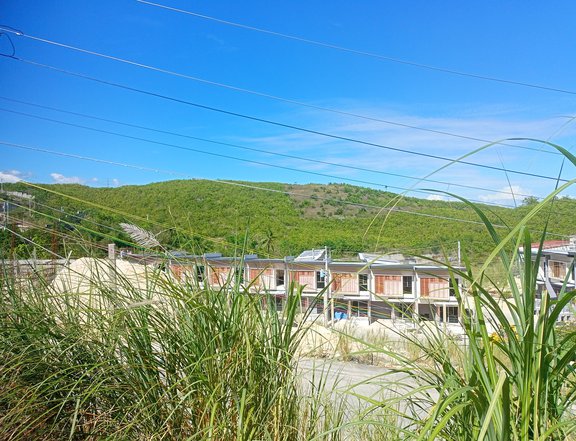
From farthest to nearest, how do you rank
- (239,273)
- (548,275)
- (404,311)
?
1. (548,275)
2. (239,273)
3. (404,311)

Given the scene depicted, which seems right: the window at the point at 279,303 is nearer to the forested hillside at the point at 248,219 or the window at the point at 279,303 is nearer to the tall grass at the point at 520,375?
the forested hillside at the point at 248,219

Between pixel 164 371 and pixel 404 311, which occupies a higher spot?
pixel 404 311

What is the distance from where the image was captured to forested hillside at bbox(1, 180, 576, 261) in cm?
165

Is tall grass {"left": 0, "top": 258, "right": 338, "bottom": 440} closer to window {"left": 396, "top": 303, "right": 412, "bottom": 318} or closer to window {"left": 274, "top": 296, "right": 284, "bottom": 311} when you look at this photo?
window {"left": 274, "top": 296, "right": 284, "bottom": 311}

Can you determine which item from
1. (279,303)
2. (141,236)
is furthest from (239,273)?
(141,236)

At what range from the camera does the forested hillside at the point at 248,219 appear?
1.65 meters

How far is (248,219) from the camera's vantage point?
5.29 feet

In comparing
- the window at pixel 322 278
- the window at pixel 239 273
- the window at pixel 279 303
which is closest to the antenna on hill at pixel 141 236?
the window at pixel 239 273

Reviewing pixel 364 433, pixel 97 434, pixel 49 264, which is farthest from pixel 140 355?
pixel 49 264

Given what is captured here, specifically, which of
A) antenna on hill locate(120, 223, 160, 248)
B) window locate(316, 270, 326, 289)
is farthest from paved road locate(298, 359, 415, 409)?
antenna on hill locate(120, 223, 160, 248)

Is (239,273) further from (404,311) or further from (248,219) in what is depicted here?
(404,311)

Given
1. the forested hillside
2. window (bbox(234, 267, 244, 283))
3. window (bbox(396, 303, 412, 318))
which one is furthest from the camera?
the forested hillside

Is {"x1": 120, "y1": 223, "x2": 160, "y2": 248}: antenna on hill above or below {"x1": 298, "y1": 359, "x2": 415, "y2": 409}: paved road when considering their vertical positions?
above

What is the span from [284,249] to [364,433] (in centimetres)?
76
